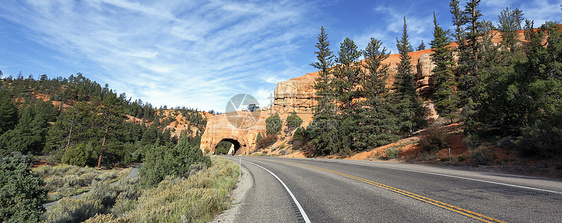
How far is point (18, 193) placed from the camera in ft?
21.6

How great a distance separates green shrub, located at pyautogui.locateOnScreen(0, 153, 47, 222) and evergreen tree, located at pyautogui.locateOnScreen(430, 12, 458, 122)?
3816 cm

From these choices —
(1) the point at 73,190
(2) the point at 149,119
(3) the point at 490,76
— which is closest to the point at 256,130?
(1) the point at 73,190

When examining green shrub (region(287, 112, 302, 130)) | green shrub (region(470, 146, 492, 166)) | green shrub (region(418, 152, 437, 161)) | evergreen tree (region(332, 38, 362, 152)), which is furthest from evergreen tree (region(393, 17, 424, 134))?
green shrub (region(287, 112, 302, 130))

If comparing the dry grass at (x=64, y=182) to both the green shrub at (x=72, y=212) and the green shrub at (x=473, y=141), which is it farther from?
the green shrub at (x=473, y=141)

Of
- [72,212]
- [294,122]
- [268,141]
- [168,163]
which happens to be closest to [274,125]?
[268,141]

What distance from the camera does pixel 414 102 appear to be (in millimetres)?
37188

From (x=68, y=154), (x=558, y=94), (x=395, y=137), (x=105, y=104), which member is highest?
(x=105, y=104)

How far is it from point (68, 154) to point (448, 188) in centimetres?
4506

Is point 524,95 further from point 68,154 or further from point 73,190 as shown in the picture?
point 68,154

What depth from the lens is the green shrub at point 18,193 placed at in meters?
6.38

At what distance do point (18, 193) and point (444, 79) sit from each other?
47.8 meters

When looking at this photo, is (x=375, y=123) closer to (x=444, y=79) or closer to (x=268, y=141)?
(x=444, y=79)

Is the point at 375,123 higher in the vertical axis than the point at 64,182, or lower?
higher

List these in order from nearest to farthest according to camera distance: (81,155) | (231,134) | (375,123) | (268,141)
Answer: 1. (375,123)
2. (81,155)
3. (268,141)
4. (231,134)
